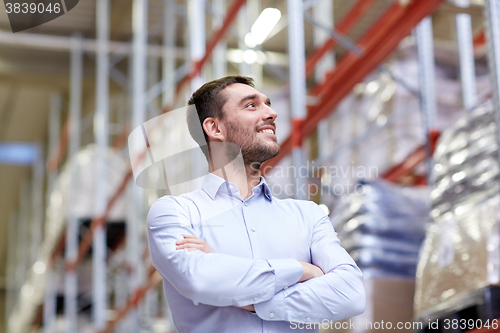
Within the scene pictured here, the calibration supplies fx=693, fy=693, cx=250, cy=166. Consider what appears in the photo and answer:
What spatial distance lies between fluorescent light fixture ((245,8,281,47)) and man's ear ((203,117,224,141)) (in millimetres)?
830

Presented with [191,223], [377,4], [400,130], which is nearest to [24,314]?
[377,4]

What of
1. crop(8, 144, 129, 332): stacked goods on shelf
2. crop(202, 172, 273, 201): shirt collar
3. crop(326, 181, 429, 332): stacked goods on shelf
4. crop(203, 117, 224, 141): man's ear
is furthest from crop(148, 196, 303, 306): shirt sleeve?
crop(8, 144, 129, 332): stacked goods on shelf

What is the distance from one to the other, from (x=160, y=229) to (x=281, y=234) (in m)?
0.41

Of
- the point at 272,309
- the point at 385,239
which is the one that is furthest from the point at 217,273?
the point at 385,239

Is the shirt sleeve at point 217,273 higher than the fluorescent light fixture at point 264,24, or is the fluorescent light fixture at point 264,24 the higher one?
the fluorescent light fixture at point 264,24

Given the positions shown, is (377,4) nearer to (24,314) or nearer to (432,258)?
(432,258)

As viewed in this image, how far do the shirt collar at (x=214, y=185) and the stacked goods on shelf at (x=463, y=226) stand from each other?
174 cm

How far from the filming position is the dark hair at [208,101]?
242cm

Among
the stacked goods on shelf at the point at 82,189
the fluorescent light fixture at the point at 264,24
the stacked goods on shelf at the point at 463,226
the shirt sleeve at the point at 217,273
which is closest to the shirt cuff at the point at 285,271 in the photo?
the shirt sleeve at the point at 217,273

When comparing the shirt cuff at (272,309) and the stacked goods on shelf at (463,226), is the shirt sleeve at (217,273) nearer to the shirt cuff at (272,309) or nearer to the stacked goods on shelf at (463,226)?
the shirt cuff at (272,309)

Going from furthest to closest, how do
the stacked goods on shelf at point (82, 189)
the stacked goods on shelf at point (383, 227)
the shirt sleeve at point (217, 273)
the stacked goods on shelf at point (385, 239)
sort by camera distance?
the stacked goods on shelf at point (82, 189) → the stacked goods on shelf at point (383, 227) → the stacked goods on shelf at point (385, 239) → the shirt sleeve at point (217, 273)

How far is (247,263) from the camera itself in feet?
7.22

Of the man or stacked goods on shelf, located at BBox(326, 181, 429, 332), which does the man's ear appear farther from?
stacked goods on shelf, located at BBox(326, 181, 429, 332)

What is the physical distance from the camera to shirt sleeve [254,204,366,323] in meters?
2.23
